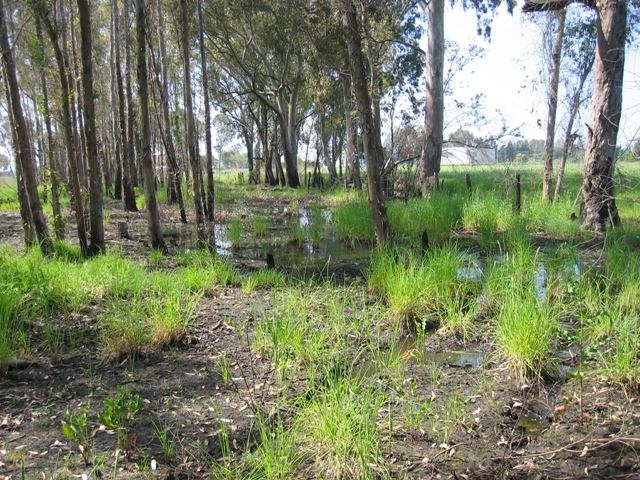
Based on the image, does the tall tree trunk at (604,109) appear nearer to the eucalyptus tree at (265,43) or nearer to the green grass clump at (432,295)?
the green grass clump at (432,295)

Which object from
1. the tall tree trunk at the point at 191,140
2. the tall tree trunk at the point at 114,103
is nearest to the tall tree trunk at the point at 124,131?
the tall tree trunk at the point at 114,103

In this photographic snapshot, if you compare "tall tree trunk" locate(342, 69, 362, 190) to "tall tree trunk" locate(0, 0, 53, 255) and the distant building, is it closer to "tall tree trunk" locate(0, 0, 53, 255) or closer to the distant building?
the distant building

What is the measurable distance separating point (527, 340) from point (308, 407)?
186 cm

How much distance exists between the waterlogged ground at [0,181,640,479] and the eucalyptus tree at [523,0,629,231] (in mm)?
5019

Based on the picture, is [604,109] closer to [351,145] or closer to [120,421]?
[120,421]

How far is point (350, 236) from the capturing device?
31.8ft

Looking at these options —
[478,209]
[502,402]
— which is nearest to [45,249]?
[502,402]

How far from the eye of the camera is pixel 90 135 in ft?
21.4

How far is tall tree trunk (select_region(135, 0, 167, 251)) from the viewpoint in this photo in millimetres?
7211

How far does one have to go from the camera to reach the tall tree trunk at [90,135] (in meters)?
6.13

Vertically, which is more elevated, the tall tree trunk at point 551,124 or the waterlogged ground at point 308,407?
the tall tree trunk at point 551,124

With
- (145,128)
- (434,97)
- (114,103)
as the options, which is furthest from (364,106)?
(114,103)

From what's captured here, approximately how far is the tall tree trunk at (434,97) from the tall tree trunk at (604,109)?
5128mm

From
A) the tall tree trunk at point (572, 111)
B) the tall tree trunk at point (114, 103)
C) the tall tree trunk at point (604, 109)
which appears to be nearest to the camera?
the tall tree trunk at point (604, 109)
